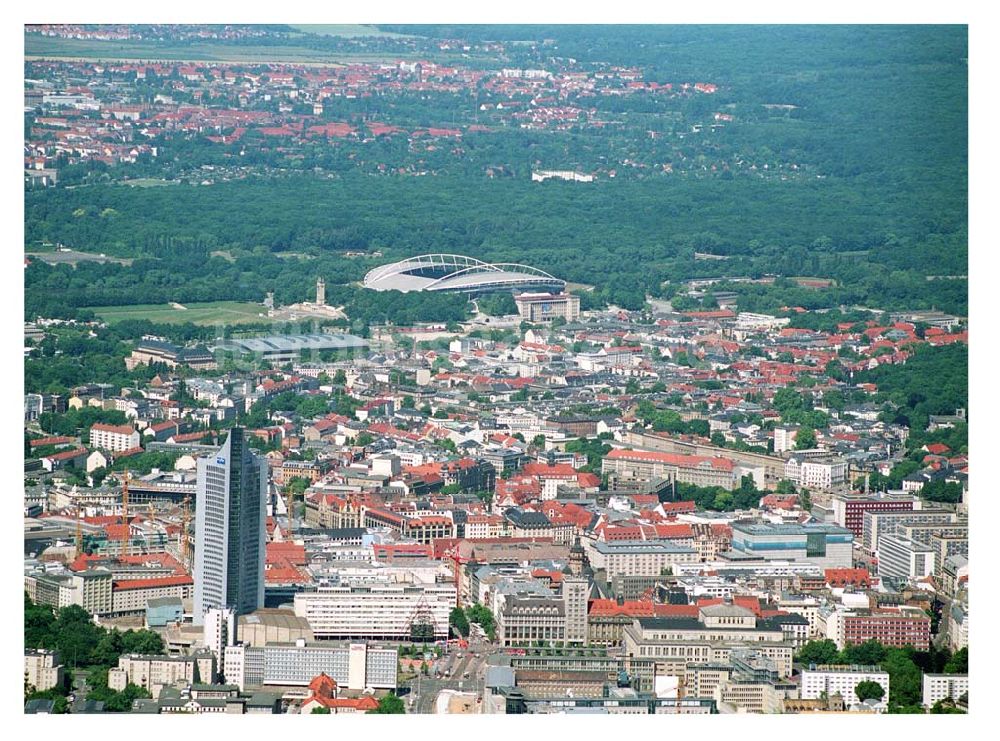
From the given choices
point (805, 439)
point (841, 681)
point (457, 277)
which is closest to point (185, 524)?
point (841, 681)

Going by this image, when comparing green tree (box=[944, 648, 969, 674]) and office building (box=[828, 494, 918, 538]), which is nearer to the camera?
green tree (box=[944, 648, 969, 674])

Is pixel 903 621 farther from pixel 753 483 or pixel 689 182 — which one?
pixel 689 182

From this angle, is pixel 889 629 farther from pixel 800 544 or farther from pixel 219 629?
pixel 219 629

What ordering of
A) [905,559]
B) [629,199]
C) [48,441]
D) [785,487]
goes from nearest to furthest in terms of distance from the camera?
[905,559] < [785,487] < [48,441] < [629,199]

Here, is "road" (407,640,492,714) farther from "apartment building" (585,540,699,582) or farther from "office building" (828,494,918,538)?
"office building" (828,494,918,538)

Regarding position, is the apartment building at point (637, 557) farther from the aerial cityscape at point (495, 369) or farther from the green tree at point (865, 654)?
the green tree at point (865, 654)

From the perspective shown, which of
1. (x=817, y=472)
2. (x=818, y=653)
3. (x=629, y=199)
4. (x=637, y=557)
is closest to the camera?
(x=818, y=653)

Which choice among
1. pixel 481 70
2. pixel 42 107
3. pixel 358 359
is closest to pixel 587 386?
pixel 358 359

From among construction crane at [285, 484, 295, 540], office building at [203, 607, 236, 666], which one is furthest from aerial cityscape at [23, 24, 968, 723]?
construction crane at [285, 484, 295, 540]
